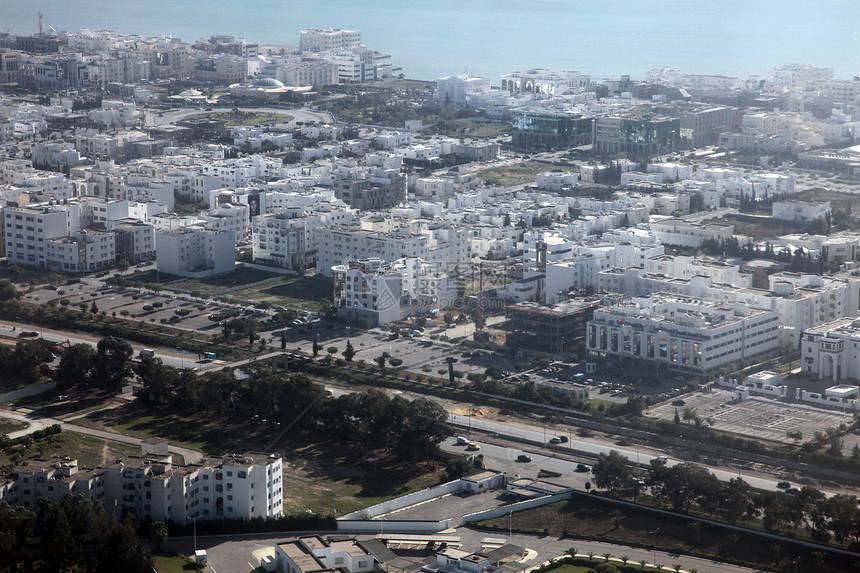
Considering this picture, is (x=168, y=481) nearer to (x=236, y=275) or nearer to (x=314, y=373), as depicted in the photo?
(x=314, y=373)

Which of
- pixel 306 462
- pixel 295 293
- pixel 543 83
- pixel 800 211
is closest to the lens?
pixel 306 462

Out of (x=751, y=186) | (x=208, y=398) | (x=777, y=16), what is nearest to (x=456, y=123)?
(x=751, y=186)

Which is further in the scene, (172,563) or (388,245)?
(388,245)

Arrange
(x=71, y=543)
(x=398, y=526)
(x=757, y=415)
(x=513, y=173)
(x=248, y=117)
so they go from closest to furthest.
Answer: (x=71, y=543)
(x=398, y=526)
(x=757, y=415)
(x=513, y=173)
(x=248, y=117)

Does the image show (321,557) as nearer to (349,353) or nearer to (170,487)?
(170,487)

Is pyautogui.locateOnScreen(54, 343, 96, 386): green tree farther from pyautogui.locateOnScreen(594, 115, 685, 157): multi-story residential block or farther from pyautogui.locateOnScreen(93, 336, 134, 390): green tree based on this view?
pyautogui.locateOnScreen(594, 115, 685, 157): multi-story residential block

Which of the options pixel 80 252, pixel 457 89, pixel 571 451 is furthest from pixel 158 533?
pixel 457 89

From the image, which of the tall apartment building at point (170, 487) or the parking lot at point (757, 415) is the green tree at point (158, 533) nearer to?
the tall apartment building at point (170, 487)
